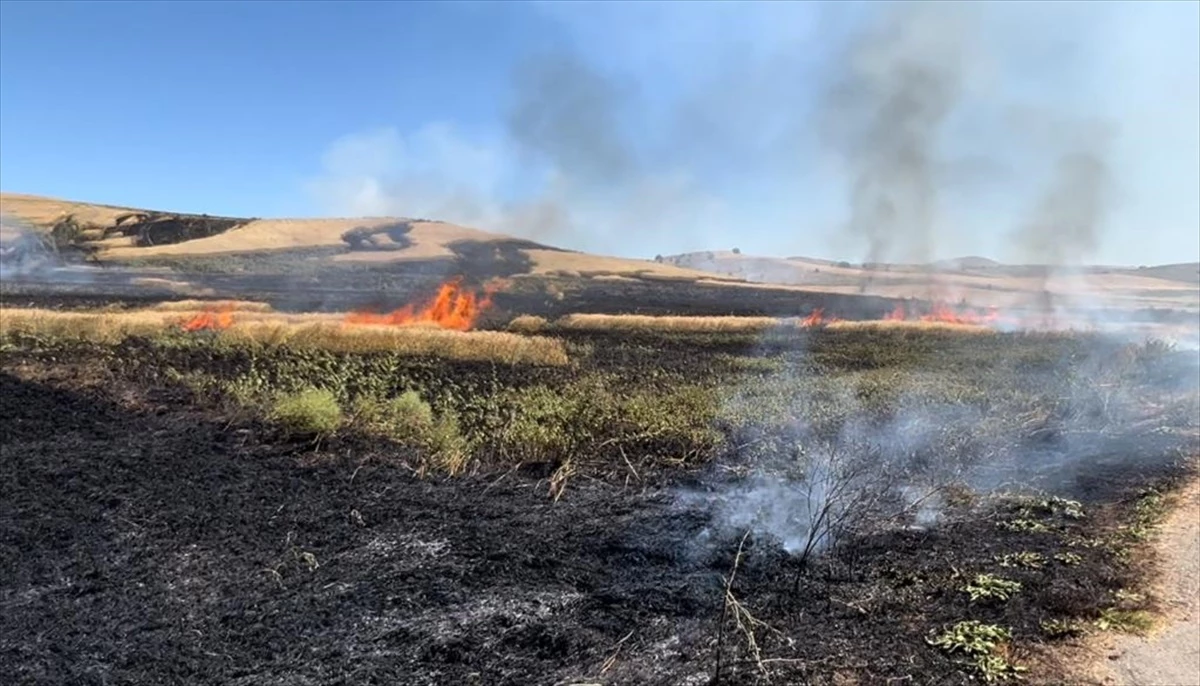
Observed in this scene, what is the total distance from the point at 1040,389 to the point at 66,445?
18.1 m

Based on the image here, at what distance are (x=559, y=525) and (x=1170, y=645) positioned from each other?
5.15 metres

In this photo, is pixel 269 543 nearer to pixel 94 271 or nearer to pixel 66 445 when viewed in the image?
pixel 66 445

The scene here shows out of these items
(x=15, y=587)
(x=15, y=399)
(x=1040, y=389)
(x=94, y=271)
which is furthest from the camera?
(x=94, y=271)

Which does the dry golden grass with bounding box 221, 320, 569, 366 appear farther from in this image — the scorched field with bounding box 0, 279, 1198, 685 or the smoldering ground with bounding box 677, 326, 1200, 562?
the smoldering ground with bounding box 677, 326, 1200, 562

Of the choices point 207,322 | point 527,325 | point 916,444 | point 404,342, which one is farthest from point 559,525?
point 527,325

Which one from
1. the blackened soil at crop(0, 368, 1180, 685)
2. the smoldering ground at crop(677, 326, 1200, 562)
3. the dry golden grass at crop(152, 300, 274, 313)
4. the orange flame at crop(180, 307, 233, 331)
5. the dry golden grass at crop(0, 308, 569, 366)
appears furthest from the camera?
the dry golden grass at crop(152, 300, 274, 313)

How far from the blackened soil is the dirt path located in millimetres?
442

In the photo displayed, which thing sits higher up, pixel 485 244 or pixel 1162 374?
pixel 485 244

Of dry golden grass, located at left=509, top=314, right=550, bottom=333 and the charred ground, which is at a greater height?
dry golden grass, located at left=509, top=314, right=550, bottom=333

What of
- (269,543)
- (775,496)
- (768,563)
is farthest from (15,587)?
(775,496)

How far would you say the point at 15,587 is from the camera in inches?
249

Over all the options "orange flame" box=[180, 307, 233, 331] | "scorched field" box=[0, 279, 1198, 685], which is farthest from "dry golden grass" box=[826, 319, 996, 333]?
"orange flame" box=[180, 307, 233, 331]

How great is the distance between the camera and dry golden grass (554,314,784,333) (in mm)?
32859

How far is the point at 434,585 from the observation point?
643 cm
